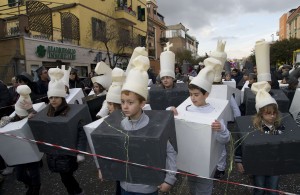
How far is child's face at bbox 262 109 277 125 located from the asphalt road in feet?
Result: 4.69

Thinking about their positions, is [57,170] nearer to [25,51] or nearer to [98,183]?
[98,183]

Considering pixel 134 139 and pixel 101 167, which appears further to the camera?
pixel 101 167

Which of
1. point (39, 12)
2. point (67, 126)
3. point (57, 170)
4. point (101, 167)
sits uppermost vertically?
point (39, 12)

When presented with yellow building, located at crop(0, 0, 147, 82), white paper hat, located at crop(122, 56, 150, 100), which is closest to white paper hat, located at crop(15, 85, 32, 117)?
white paper hat, located at crop(122, 56, 150, 100)

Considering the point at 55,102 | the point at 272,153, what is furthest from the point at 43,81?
the point at 272,153

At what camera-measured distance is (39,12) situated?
51.1 feet

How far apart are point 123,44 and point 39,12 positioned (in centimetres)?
817

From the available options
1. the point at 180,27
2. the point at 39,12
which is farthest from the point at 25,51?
the point at 180,27

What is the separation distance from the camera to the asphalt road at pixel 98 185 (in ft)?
12.8

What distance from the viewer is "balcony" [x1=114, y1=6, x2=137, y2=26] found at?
83.1ft

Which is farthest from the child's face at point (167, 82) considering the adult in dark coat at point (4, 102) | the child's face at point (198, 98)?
the adult in dark coat at point (4, 102)

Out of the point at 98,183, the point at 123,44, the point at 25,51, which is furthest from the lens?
the point at 123,44

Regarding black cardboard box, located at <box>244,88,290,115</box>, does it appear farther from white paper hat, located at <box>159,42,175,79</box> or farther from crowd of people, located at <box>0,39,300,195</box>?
white paper hat, located at <box>159,42,175,79</box>

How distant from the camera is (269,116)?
2756 millimetres
